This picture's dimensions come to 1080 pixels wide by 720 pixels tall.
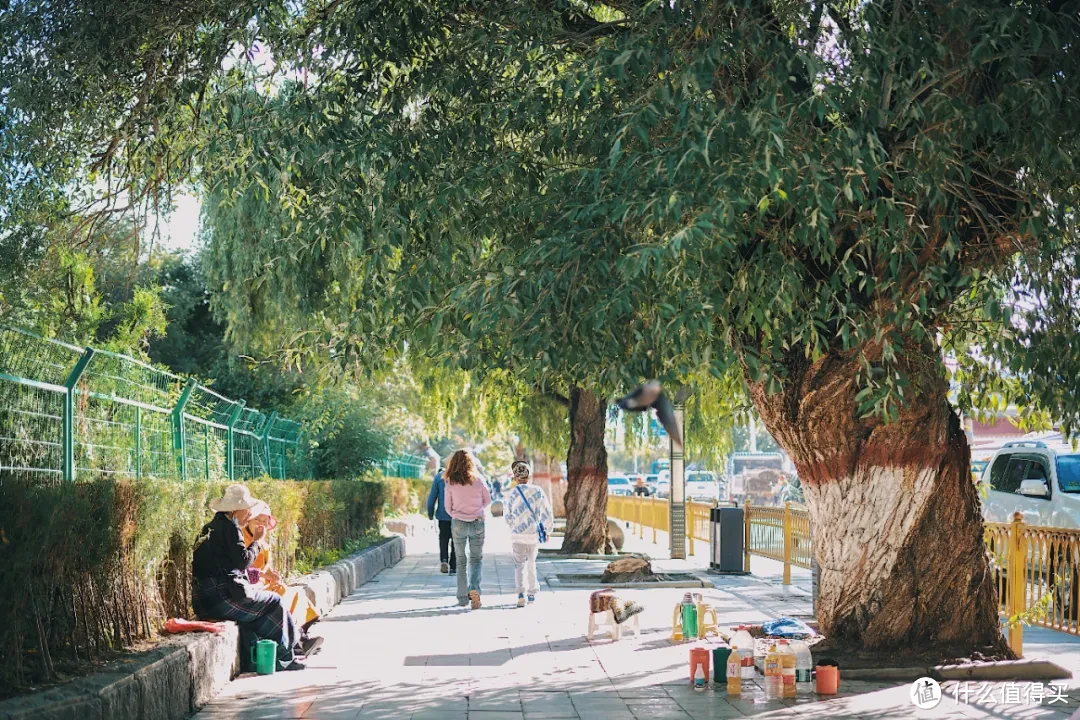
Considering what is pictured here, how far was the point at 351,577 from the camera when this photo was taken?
16750 mm

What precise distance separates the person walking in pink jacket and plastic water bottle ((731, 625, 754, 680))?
5.60 metres

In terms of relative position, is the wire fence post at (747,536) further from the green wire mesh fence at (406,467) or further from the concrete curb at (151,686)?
the green wire mesh fence at (406,467)

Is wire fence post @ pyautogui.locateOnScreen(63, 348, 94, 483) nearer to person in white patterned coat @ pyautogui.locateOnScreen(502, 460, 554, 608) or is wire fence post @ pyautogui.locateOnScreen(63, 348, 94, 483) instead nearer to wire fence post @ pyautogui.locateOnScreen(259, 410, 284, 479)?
person in white patterned coat @ pyautogui.locateOnScreen(502, 460, 554, 608)

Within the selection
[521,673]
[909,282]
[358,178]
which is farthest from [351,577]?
[909,282]

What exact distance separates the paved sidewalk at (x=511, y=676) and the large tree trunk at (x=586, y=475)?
7.96m

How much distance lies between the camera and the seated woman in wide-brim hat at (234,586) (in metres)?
9.59

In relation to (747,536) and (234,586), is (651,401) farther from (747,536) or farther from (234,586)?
(747,536)

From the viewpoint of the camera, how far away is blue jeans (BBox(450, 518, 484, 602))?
14.6m

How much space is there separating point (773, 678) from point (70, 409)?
524cm

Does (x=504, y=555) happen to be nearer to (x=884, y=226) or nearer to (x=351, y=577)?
(x=351, y=577)

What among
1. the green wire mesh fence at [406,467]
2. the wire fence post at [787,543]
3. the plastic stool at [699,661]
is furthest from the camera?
the green wire mesh fence at [406,467]

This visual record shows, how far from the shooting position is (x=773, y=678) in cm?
863

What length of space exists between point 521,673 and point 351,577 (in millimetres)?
7297

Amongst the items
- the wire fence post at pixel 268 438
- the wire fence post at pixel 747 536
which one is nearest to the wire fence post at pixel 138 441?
the wire fence post at pixel 268 438
